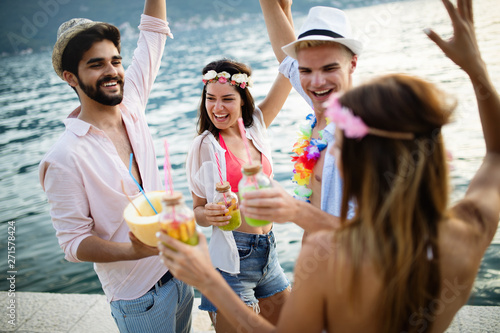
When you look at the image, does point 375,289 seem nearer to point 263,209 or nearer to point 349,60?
point 263,209

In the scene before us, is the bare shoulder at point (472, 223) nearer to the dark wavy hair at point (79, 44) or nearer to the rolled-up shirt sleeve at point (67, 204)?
the rolled-up shirt sleeve at point (67, 204)

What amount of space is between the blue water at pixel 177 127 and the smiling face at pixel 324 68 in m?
0.55

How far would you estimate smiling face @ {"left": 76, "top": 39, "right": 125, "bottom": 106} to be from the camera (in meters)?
2.32

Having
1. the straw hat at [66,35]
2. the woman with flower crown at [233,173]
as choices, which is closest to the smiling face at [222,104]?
the woman with flower crown at [233,173]

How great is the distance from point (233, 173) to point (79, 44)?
4.04ft

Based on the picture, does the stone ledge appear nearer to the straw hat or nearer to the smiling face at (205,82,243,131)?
the smiling face at (205,82,243,131)

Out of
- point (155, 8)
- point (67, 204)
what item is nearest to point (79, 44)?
point (155, 8)

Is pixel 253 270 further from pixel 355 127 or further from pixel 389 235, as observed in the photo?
pixel 355 127

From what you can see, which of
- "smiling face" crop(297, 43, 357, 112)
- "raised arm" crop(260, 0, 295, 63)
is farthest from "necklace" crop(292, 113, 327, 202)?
"raised arm" crop(260, 0, 295, 63)

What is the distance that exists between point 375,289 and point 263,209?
23.7 inches

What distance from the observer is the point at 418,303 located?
1.31 metres

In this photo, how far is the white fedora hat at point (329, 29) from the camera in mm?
2234

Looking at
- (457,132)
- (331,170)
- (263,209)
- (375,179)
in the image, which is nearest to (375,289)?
(375,179)

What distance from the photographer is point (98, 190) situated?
2.19m
